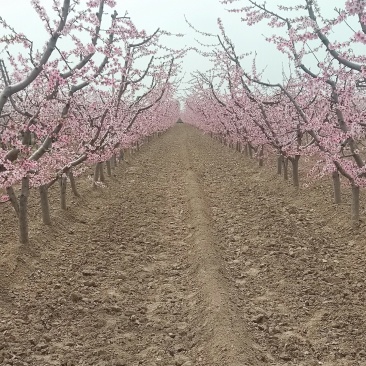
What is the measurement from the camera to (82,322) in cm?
652

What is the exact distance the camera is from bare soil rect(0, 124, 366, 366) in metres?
5.73

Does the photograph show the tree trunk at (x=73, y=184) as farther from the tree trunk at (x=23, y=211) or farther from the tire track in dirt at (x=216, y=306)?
the tree trunk at (x=23, y=211)

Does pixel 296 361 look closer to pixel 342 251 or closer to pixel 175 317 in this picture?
pixel 175 317

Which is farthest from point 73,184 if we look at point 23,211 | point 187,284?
point 187,284

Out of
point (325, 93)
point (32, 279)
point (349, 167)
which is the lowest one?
point (32, 279)

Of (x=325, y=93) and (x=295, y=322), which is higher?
(x=325, y=93)

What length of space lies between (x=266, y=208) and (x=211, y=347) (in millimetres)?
7571

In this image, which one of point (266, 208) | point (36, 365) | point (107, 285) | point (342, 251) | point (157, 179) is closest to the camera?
point (36, 365)

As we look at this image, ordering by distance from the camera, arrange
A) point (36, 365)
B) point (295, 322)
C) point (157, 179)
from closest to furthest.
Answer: point (36, 365), point (295, 322), point (157, 179)

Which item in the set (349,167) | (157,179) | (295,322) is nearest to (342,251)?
(349,167)

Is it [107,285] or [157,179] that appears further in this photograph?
[157,179]

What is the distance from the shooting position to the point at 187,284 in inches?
307

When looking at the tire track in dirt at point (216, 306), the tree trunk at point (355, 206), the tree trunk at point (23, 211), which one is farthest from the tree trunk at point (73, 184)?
the tree trunk at point (355, 206)

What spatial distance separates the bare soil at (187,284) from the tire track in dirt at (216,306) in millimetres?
24
